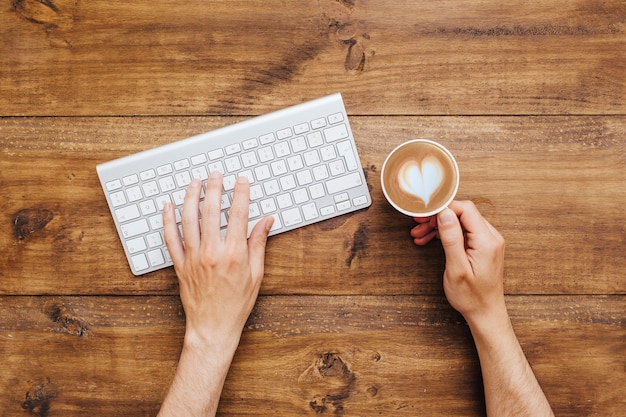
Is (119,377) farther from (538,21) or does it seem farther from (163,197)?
(538,21)

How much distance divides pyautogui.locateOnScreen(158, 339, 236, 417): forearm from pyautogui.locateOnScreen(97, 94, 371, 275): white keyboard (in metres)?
0.22

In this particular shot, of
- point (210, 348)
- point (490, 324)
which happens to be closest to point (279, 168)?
point (210, 348)

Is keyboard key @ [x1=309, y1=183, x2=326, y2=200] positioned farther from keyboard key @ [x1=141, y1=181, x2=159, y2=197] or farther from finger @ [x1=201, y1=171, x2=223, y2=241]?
keyboard key @ [x1=141, y1=181, x2=159, y2=197]

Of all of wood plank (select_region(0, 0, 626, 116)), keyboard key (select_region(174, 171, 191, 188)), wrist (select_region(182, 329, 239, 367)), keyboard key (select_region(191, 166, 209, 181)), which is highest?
wood plank (select_region(0, 0, 626, 116))

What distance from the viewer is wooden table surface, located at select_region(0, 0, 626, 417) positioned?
1.04 m

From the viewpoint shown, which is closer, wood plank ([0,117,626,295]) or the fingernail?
the fingernail

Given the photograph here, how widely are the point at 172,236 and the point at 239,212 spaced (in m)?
0.13

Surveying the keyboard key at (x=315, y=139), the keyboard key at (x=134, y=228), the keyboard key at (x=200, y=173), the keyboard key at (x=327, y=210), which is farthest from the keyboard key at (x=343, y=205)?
the keyboard key at (x=134, y=228)

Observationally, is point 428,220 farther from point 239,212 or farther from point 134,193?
point 134,193

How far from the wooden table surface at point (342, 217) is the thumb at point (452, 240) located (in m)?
0.08

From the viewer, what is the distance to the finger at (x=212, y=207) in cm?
97

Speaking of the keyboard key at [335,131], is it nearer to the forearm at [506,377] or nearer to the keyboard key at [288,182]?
the keyboard key at [288,182]

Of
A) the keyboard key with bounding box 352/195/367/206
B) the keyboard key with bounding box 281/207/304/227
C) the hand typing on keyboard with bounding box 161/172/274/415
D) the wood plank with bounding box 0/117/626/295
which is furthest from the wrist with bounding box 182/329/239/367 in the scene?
the keyboard key with bounding box 352/195/367/206

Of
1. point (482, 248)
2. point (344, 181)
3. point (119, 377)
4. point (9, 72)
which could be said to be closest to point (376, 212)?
point (344, 181)
